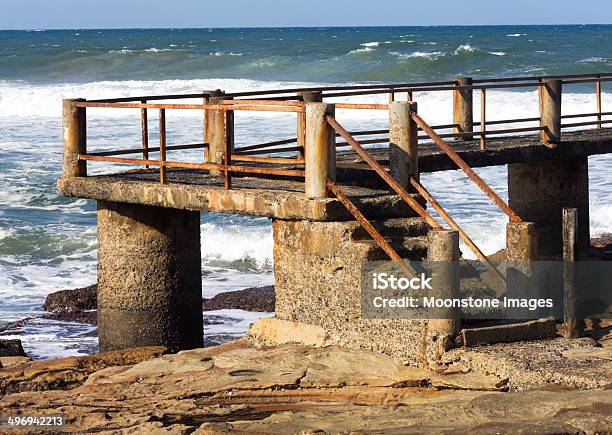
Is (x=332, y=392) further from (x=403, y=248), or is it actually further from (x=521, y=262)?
(x=521, y=262)

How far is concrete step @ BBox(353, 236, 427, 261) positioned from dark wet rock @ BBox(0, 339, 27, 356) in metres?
3.97

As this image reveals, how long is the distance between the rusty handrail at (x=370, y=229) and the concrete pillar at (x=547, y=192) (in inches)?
235

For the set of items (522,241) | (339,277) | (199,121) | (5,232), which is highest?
(199,121)

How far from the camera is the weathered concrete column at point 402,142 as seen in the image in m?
9.84

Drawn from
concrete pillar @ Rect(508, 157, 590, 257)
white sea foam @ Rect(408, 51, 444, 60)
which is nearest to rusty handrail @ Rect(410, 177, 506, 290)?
concrete pillar @ Rect(508, 157, 590, 257)

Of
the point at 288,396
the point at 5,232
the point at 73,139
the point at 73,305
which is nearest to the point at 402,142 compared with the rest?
the point at 288,396

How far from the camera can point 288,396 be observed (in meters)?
8.52

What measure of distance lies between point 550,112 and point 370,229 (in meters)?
5.91

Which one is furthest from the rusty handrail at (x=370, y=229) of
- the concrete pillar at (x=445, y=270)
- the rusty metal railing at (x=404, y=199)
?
the concrete pillar at (x=445, y=270)

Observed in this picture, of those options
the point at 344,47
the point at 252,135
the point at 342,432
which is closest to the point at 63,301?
the point at 342,432

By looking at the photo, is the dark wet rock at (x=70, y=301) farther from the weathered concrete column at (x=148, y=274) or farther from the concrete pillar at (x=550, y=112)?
the concrete pillar at (x=550, y=112)

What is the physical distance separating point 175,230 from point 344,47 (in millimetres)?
58174

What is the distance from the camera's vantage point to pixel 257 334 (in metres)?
10.1

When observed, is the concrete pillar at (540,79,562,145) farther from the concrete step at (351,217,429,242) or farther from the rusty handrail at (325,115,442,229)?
the rusty handrail at (325,115,442,229)
